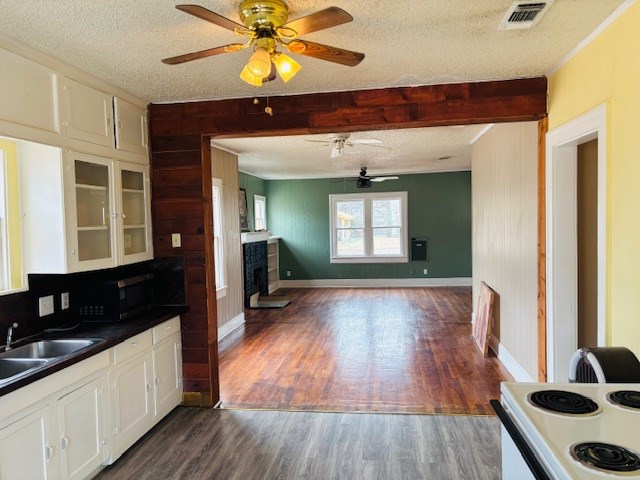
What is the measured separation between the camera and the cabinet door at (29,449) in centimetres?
196

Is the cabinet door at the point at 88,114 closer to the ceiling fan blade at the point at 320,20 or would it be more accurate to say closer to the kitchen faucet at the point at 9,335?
the kitchen faucet at the point at 9,335

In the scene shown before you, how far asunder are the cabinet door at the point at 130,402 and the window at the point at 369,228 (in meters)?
7.45

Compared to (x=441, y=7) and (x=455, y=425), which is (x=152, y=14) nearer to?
(x=441, y=7)

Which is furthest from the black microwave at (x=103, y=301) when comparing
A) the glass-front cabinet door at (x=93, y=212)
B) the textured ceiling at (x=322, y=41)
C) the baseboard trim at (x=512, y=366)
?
the baseboard trim at (x=512, y=366)

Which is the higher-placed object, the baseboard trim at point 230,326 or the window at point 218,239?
the window at point 218,239

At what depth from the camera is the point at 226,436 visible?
10.4 ft

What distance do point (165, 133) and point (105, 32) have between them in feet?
4.37

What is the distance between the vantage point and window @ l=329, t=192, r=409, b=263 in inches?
398

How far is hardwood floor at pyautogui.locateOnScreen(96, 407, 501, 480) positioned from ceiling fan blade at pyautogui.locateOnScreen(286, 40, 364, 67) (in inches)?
92.3

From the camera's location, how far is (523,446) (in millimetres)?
1275

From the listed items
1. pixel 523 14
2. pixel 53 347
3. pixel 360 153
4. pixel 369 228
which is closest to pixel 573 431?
pixel 523 14

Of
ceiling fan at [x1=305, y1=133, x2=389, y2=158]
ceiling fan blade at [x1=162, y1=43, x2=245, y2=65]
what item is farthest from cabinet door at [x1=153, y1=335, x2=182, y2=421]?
ceiling fan at [x1=305, y1=133, x2=389, y2=158]

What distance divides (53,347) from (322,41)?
2.43 m

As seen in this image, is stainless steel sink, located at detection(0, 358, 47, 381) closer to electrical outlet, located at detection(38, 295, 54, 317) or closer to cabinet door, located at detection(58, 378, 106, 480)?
cabinet door, located at detection(58, 378, 106, 480)
